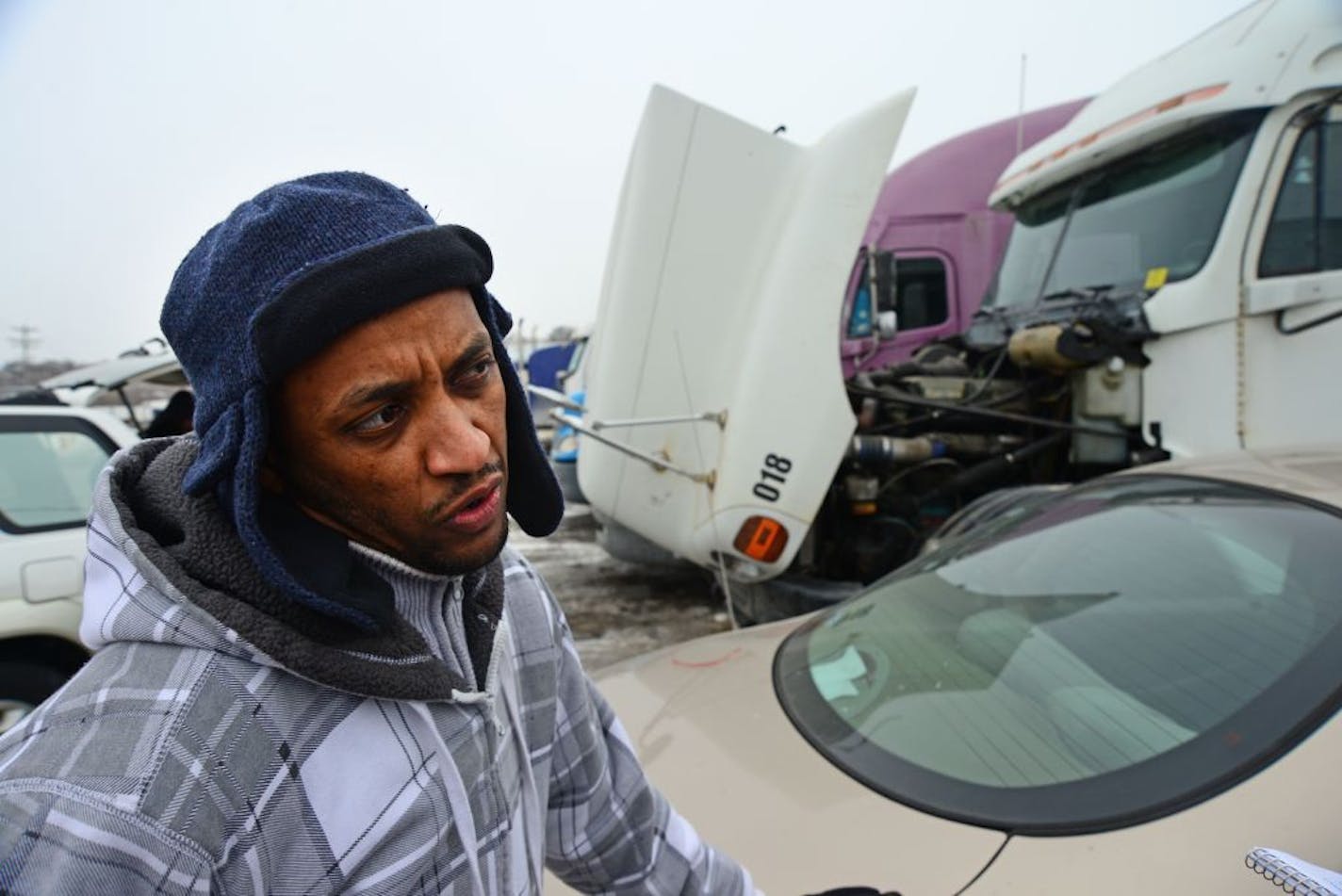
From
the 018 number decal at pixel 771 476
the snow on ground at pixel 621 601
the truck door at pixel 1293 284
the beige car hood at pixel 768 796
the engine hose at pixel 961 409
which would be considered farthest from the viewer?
the snow on ground at pixel 621 601

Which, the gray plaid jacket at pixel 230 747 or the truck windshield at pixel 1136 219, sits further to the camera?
the truck windshield at pixel 1136 219

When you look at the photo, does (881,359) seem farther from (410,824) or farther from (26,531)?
(410,824)

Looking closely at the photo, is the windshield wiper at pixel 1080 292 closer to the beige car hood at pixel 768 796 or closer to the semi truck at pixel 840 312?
the semi truck at pixel 840 312

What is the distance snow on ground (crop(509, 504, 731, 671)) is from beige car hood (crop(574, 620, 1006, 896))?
242 centimetres

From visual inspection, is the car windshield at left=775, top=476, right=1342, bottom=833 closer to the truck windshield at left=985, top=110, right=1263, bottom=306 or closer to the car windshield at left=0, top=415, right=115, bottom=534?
the truck windshield at left=985, top=110, right=1263, bottom=306

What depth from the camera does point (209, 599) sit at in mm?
712

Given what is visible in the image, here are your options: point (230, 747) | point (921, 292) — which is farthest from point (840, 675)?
point (921, 292)

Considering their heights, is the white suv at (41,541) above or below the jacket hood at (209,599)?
below

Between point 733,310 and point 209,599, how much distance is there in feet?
11.2

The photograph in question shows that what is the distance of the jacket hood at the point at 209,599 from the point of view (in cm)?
71

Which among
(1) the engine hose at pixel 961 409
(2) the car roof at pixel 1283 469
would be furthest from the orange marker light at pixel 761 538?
(2) the car roof at pixel 1283 469

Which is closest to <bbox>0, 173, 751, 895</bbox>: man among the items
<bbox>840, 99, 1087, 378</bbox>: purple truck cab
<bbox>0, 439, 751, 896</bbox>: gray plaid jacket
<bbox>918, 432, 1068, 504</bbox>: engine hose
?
<bbox>0, 439, 751, 896</bbox>: gray plaid jacket

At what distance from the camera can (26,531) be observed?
3.16m

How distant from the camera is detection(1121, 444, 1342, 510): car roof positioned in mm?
1876
